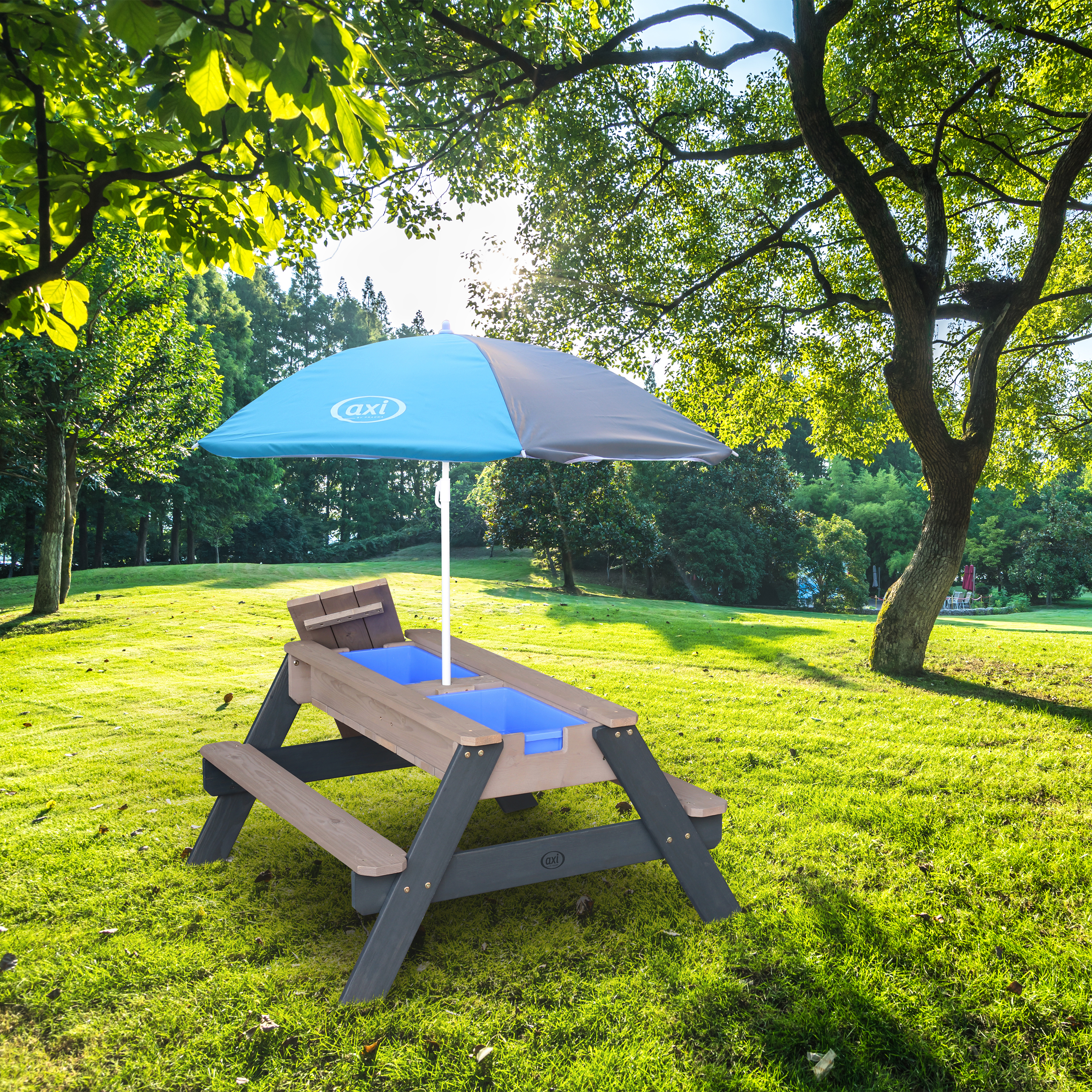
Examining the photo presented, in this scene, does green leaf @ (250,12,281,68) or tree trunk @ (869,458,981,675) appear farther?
tree trunk @ (869,458,981,675)

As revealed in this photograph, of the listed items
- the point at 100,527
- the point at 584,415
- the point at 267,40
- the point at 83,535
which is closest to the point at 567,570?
the point at 584,415

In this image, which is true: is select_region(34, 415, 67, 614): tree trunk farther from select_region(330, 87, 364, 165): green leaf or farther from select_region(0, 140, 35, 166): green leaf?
select_region(330, 87, 364, 165): green leaf

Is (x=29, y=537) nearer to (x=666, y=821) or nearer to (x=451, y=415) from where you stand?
(x=451, y=415)

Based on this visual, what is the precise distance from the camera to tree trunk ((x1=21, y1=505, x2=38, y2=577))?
2791 centimetres

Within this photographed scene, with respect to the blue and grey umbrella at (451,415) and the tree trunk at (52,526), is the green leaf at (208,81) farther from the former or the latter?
the tree trunk at (52,526)

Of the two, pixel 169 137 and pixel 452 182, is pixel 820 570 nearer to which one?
pixel 452 182

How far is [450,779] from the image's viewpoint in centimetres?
287

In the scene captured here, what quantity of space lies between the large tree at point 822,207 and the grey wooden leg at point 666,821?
6223mm

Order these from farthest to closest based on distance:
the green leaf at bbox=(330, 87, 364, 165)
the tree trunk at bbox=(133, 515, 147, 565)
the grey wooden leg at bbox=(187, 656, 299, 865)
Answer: the tree trunk at bbox=(133, 515, 147, 565)
the grey wooden leg at bbox=(187, 656, 299, 865)
the green leaf at bbox=(330, 87, 364, 165)

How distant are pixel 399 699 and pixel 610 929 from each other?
145 centimetres

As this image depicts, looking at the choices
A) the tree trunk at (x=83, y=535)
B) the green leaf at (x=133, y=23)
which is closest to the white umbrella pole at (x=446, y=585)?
the green leaf at (x=133, y=23)

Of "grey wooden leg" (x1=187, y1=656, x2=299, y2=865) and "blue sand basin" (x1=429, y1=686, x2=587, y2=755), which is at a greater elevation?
"blue sand basin" (x1=429, y1=686, x2=587, y2=755)

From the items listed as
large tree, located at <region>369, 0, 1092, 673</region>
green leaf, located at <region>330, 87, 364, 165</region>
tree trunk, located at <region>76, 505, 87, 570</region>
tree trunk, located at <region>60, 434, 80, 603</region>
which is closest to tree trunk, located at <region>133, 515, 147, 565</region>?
tree trunk, located at <region>76, 505, 87, 570</region>

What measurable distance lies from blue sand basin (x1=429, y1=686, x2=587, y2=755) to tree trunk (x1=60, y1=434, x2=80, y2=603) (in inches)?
502
